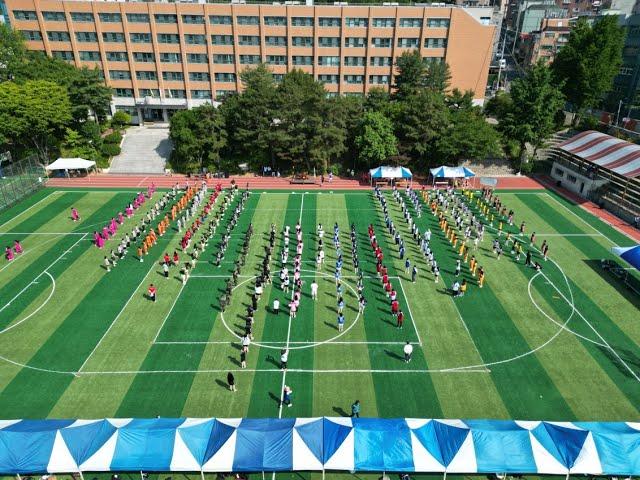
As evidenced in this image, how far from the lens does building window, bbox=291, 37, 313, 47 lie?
226ft

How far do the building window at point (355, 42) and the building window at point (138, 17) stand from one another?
99.1ft

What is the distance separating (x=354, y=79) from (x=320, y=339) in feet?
186

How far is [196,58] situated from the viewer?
69.4m

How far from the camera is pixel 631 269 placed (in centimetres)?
3183

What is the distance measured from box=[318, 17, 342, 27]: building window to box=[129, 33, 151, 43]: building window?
26.3 m

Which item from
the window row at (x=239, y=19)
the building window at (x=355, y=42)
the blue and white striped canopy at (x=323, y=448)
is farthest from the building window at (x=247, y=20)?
the blue and white striped canopy at (x=323, y=448)

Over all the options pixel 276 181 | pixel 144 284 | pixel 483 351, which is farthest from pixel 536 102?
pixel 144 284

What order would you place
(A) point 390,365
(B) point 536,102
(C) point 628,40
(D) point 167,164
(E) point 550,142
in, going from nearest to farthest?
(A) point 390,365 < (B) point 536,102 < (D) point 167,164 < (E) point 550,142 < (C) point 628,40

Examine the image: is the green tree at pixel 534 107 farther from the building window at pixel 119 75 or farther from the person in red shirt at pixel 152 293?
the building window at pixel 119 75

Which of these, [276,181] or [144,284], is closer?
[144,284]

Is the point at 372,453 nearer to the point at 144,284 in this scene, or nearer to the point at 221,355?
the point at 221,355

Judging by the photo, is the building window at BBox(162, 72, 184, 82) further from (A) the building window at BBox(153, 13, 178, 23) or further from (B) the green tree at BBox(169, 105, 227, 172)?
(B) the green tree at BBox(169, 105, 227, 172)

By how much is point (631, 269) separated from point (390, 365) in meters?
21.2

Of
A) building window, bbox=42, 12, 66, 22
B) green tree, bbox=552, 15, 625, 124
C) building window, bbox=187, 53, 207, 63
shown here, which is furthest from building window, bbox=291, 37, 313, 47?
green tree, bbox=552, 15, 625, 124
